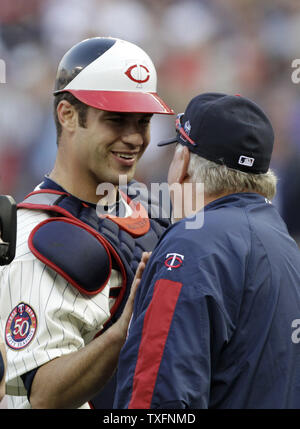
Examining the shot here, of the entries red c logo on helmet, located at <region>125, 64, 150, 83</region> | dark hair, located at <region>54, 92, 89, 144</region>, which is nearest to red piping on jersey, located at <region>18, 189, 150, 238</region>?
dark hair, located at <region>54, 92, 89, 144</region>

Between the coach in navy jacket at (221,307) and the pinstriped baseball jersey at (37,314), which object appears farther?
the pinstriped baseball jersey at (37,314)

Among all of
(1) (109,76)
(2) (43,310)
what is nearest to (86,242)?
(2) (43,310)

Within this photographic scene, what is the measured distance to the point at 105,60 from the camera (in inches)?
95.8

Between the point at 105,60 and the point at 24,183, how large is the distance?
3.40 meters

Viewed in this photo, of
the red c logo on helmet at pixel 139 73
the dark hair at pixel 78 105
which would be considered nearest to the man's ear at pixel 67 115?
the dark hair at pixel 78 105

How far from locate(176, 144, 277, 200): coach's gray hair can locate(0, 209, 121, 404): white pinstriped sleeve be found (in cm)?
55

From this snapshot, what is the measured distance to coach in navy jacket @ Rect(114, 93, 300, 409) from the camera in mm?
1613

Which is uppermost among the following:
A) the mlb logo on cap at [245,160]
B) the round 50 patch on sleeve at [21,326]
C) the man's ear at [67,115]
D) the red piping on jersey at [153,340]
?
the mlb logo on cap at [245,160]

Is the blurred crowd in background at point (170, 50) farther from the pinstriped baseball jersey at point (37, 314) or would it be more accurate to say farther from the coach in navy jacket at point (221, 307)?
the coach in navy jacket at point (221, 307)

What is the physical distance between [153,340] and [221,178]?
50 centimetres

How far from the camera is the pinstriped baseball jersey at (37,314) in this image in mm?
2070

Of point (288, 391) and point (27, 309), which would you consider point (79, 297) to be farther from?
point (288, 391)

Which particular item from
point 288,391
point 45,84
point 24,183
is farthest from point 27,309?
point 45,84

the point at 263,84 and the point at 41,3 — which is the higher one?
the point at 41,3
